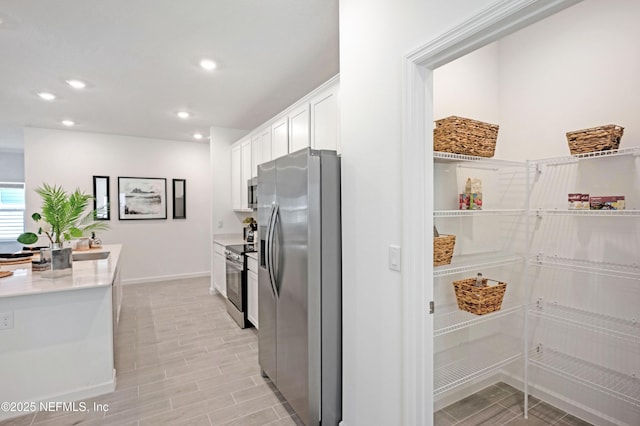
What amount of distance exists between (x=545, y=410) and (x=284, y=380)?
1860mm

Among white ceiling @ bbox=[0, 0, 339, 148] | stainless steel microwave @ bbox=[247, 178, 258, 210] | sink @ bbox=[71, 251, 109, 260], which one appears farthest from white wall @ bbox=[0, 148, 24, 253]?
stainless steel microwave @ bbox=[247, 178, 258, 210]

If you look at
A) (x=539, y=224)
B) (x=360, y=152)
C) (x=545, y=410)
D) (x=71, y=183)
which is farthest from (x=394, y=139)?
(x=71, y=183)

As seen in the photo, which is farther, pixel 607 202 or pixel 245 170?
pixel 245 170

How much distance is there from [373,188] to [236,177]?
13.0 feet

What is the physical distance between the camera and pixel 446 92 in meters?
2.32

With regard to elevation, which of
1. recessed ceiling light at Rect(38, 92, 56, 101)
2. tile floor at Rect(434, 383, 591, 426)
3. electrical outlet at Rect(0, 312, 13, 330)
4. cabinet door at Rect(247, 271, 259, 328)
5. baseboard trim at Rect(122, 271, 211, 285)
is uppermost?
recessed ceiling light at Rect(38, 92, 56, 101)

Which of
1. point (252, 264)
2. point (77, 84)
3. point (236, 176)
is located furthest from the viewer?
point (236, 176)

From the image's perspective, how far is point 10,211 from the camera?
6980 millimetres

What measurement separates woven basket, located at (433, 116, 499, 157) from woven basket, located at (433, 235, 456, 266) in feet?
1.80

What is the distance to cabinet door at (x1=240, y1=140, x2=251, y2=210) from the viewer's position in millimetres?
4855

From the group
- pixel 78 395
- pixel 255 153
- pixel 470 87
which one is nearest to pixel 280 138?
pixel 255 153

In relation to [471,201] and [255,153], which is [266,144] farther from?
[471,201]

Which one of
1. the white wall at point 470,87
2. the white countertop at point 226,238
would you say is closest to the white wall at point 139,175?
the white countertop at point 226,238

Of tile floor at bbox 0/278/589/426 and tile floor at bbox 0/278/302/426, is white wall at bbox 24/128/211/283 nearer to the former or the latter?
tile floor at bbox 0/278/302/426
